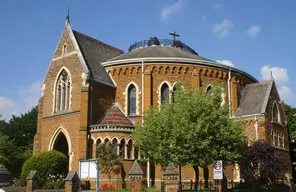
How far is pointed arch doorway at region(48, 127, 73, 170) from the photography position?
1411 inches

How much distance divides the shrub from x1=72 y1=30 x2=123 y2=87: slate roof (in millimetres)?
7793

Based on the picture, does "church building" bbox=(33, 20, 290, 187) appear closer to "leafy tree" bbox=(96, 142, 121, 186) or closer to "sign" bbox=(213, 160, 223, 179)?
"leafy tree" bbox=(96, 142, 121, 186)

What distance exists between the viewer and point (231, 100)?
41.3 meters

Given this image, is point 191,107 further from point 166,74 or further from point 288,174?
point 288,174

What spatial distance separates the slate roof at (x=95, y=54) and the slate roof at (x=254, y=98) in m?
13.6

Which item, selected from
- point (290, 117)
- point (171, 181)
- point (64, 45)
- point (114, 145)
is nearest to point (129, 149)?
point (114, 145)

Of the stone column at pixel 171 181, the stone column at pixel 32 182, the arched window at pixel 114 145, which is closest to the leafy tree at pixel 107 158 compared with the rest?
the arched window at pixel 114 145

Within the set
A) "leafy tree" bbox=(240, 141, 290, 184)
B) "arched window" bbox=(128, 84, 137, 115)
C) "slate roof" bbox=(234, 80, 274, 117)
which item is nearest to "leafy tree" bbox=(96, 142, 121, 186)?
"arched window" bbox=(128, 84, 137, 115)

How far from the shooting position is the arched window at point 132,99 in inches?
1529

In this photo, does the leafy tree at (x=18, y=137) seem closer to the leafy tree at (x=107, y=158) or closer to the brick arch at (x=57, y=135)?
the brick arch at (x=57, y=135)

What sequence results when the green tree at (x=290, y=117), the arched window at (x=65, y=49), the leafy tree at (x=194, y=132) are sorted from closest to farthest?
the leafy tree at (x=194, y=132), the arched window at (x=65, y=49), the green tree at (x=290, y=117)

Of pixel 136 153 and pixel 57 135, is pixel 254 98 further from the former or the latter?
pixel 57 135

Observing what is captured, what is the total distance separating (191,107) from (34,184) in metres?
11.4

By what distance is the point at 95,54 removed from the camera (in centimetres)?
4106
